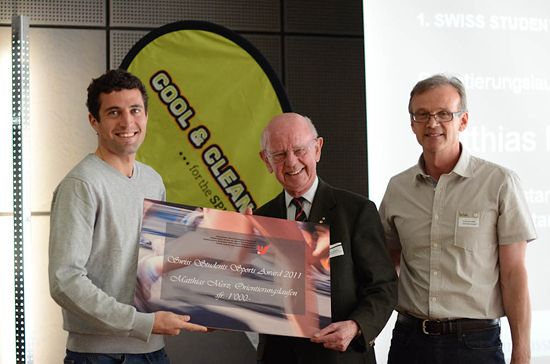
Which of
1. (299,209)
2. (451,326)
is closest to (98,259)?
(299,209)

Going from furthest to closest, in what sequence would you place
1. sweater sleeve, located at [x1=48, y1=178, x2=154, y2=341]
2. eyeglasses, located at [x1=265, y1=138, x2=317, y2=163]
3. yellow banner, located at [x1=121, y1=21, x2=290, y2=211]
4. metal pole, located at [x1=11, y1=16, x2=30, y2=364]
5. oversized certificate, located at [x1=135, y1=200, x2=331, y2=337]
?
yellow banner, located at [x1=121, y1=21, x2=290, y2=211] < metal pole, located at [x1=11, y1=16, x2=30, y2=364] < eyeglasses, located at [x1=265, y1=138, x2=317, y2=163] < oversized certificate, located at [x1=135, y1=200, x2=331, y2=337] < sweater sleeve, located at [x1=48, y1=178, x2=154, y2=341]

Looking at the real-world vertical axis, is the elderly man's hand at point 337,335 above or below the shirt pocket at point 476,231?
below

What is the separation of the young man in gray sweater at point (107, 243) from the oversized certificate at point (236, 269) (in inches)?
2.8

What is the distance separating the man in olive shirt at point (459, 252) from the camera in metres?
2.56

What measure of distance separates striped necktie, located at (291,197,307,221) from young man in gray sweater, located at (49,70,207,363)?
49cm

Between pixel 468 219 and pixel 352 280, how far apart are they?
1.68 ft

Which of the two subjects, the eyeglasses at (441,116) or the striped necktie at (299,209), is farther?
the eyeglasses at (441,116)

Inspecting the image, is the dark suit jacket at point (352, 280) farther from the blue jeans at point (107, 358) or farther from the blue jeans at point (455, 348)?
the blue jeans at point (107, 358)

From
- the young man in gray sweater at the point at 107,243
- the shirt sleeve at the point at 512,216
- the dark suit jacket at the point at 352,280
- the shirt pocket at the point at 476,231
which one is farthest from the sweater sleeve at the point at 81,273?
the shirt sleeve at the point at 512,216

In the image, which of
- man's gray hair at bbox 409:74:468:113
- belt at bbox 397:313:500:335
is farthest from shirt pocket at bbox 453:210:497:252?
man's gray hair at bbox 409:74:468:113

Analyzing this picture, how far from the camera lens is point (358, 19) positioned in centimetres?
489

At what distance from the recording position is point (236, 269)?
92.6 inches

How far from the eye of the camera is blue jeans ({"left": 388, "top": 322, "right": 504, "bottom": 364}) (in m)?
2.54

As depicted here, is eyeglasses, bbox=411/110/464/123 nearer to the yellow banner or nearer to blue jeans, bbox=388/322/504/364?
blue jeans, bbox=388/322/504/364
